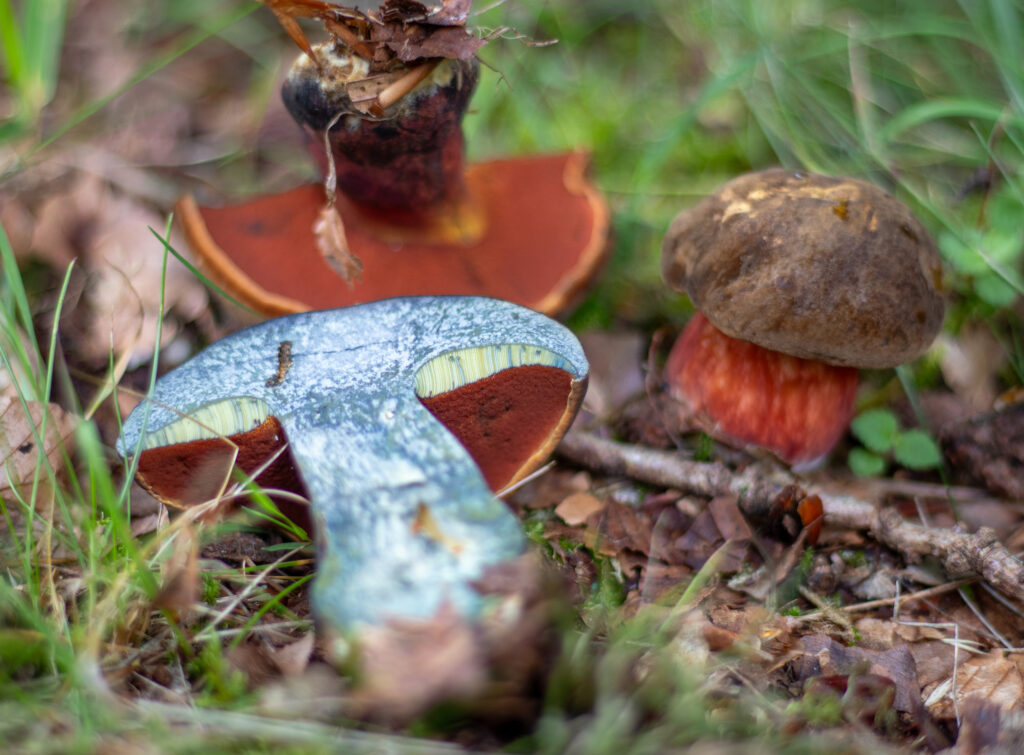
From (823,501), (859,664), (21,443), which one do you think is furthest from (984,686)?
(21,443)

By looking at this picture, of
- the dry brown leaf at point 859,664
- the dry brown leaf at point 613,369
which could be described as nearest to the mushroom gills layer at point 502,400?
the dry brown leaf at point 613,369

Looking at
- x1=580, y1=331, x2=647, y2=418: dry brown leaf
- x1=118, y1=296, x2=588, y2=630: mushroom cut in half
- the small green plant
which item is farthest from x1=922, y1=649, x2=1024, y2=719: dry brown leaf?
x1=580, y1=331, x2=647, y2=418: dry brown leaf

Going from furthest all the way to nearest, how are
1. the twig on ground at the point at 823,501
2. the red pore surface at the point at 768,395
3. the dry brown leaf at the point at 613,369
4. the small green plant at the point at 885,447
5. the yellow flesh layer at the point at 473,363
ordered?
the dry brown leaf at the point at 613,369
the small green plant at the point at 885,447
the red pore surface at the point at 768,395
the twig on ground at the point at 823,501
the yellow flesh layer at the point at 473,363

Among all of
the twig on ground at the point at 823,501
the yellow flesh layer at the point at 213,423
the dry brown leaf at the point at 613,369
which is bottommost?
the twig on ground at the point at 823,501

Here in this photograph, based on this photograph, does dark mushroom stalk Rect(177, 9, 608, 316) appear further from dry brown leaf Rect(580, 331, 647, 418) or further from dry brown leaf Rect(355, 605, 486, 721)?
dry brown leaf Rect(355, 605, 486, 721)

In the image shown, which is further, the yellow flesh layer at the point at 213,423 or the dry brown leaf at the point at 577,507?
the dry brown leaf at the point at 577,507

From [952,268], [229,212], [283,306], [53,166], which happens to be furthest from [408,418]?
[53,166]

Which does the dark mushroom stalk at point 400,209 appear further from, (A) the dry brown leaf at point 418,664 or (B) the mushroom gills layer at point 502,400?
(A) the dry brown leaf at point 418,664

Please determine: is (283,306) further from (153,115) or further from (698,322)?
(153,115)
